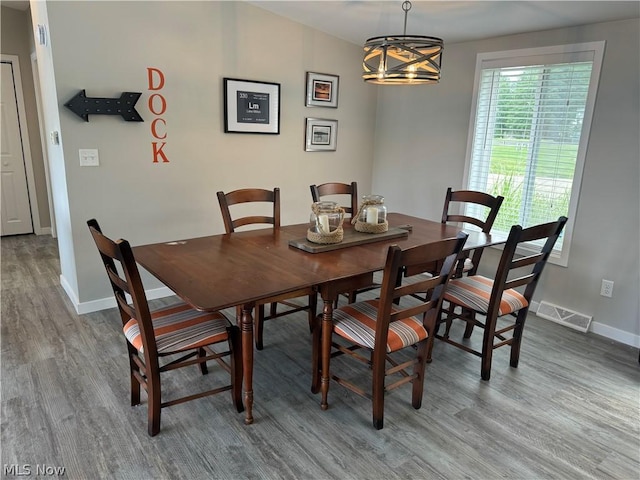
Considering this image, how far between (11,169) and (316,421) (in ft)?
16.6

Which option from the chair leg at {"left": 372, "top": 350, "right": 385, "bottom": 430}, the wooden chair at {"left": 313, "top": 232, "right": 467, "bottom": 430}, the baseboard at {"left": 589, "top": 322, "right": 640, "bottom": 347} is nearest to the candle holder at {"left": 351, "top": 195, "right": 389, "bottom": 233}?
the wooden chair at {"left": 313, "top": 232, "right": 467, "bottom": 430}

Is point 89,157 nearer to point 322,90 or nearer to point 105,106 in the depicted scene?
point 105,106

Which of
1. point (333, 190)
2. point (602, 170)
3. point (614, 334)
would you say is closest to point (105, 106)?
point (333, 190)

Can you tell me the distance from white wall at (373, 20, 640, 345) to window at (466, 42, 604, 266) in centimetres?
7

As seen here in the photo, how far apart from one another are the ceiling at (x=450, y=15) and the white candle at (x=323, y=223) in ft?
5.82

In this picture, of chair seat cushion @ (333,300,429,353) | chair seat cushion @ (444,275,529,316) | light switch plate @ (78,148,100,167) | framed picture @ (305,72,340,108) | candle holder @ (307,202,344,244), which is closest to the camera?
chair seat cushion @ (333,300,429,353)

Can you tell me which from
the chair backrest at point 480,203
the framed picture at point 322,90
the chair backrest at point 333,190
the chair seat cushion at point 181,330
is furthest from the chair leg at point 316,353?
the framed picture at point 322,90

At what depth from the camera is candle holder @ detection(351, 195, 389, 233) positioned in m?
2.65

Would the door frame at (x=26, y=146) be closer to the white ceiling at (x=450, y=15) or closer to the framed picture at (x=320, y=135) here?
the white ceiling at (x=450, y=15)

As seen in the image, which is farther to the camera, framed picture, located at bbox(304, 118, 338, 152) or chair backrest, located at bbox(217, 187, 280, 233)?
framed picture, located at bbox(304, 118, 338, 152)

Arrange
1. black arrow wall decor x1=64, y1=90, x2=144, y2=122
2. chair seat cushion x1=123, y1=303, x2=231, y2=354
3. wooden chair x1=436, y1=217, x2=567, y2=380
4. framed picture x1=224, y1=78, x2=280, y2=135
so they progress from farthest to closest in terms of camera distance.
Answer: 1. framed picture x1=224, y1=78, x2=280, y2=135
2. black arrow wall decor x1=64, y1=90, x2=144, y2=122
3. wooden chair x1=436, y1=217, x2=567, y2=380
4. chair seat cushion x1=123, y1=303, x2=231, y2=354

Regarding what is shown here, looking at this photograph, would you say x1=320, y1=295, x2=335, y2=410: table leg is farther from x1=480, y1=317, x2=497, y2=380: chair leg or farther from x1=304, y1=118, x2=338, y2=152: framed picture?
x1=304, y1=118, x2=338, y2=152: framed picture

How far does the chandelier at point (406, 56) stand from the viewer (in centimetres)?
215

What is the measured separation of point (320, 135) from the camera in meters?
4.25
